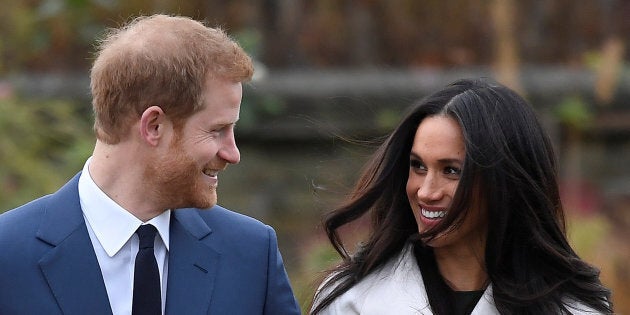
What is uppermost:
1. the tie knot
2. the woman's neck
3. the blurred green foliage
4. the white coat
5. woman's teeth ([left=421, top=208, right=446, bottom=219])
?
woman's teeth ([left=421, top=208, right=446, bottom=219])

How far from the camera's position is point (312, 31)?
855cm

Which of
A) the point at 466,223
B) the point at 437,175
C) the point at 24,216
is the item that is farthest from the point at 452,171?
the point at 24,216

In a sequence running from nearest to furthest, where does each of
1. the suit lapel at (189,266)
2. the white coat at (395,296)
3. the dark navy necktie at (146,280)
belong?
the dark navy necktie at (146,280) < the suit lapel at (189,266) < the white coat at (395,296)

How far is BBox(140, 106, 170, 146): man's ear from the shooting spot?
3.72m

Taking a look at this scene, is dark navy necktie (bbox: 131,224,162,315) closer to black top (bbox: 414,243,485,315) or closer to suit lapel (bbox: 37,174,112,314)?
suit lapel (bbox: 37,174,112,314)

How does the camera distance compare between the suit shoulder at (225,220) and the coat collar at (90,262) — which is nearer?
the coat collar at (90,262)

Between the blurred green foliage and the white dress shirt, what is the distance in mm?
2844

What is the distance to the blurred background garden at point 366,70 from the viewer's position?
8.09 metres

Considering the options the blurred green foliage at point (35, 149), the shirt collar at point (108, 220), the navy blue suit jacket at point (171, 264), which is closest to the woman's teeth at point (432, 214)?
the navy blue suit jacket at point (171, 264)

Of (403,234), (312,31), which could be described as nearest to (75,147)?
(312,31)

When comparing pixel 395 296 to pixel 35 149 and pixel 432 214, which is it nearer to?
pixel 432 214

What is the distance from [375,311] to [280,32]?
455 cm

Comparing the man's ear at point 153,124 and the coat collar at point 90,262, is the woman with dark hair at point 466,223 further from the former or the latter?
the man's ear at point 153,124

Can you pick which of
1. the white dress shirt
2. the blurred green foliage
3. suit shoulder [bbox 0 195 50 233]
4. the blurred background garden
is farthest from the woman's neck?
the blurred background garden
